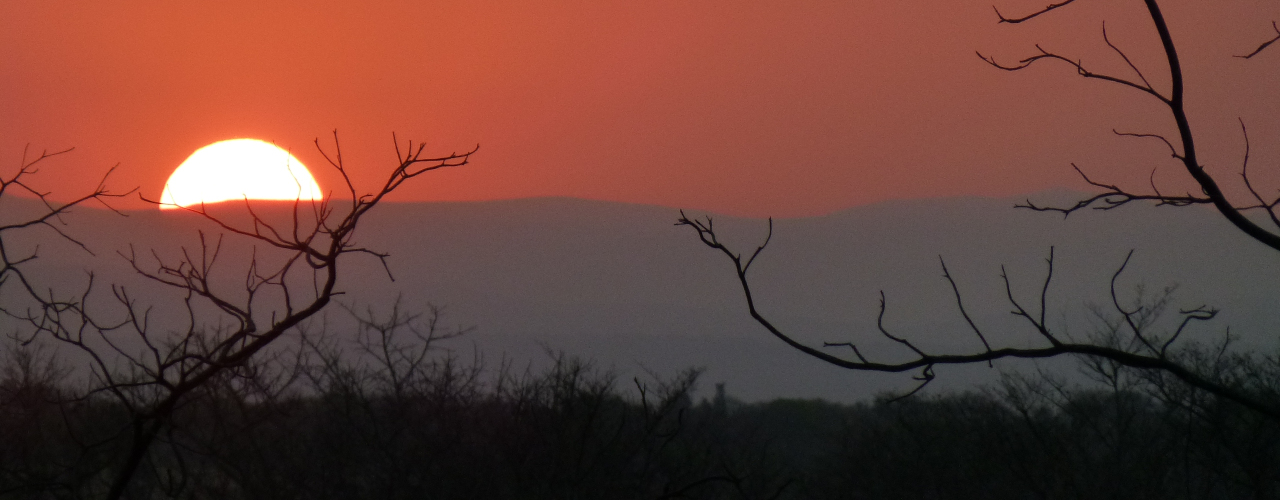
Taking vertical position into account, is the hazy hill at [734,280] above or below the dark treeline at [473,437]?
above

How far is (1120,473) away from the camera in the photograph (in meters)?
25.4

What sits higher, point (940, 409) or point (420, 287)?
point (420, 287)

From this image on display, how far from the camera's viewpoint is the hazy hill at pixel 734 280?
136 meters

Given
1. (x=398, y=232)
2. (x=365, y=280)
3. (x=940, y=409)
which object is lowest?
A: (x=940, y=409)

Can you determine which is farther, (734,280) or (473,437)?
(734,280)

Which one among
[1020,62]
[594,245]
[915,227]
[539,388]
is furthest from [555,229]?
[1020,62]

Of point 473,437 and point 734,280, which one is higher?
point 734,280

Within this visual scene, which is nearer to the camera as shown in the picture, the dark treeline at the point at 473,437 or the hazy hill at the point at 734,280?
the dark treeline at the point at 473,437

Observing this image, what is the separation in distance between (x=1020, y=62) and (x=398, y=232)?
161m

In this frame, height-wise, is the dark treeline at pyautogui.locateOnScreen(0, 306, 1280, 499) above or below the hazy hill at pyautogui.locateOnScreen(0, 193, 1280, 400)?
below

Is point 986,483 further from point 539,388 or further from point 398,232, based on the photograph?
point 398,232

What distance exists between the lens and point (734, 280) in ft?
498

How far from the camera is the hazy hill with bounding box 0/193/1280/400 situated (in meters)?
136

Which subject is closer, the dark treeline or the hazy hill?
the dark treeline
